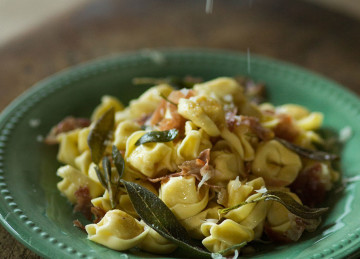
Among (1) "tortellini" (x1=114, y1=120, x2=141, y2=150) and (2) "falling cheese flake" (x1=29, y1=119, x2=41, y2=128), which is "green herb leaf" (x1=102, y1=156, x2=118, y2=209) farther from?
(2) "falling cheese flake" (x1=29, y1=119, x2=41, y2=128)

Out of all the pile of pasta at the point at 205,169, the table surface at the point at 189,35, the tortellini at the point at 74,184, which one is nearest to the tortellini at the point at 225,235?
the pile of pasta at the point at 205,169

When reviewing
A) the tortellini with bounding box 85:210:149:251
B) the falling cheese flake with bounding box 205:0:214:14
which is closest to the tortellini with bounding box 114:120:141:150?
the tortellini with bounding box 85:210:149:251

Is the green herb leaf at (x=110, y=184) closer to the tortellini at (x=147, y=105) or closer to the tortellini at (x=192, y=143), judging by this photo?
the tortellini at (x=192, y=143)

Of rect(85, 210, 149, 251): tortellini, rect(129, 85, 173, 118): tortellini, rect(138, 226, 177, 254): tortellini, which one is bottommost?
rect(138, 226, 177, 254): tortellini

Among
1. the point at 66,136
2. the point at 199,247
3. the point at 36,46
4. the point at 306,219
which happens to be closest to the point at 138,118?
the point at 66,136

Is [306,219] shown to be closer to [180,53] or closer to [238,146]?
[238,146]

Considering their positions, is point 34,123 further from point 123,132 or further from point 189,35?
point 189,35
